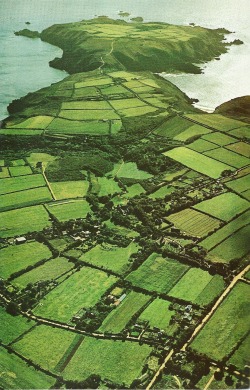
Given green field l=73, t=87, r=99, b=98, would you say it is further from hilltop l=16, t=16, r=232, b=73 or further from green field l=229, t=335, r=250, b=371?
green field l=229, t=335, r=250, b=371

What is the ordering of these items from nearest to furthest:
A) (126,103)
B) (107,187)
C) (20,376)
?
(20,376) → (107,187) → (126,103)

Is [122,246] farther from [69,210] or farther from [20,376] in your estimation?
[20,376]

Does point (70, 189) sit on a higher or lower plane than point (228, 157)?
lower

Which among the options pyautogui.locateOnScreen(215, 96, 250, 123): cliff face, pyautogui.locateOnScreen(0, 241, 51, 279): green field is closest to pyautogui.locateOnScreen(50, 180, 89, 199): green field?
pyautogui.locateOnScreen(0, 241, 51, 279): green field

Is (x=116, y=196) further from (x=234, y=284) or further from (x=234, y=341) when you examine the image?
(x=234, y=341)

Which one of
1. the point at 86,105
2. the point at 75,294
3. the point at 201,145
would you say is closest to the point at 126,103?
the point at 86,105
